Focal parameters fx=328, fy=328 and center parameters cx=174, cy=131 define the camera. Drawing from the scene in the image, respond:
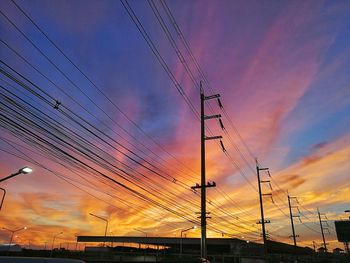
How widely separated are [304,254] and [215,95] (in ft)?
503

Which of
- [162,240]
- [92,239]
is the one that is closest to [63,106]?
[162,240]

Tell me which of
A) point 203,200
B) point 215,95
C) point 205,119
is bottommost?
point 203,200

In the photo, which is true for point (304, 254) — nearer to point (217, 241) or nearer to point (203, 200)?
point (217, 241)

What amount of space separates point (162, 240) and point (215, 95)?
243 ft

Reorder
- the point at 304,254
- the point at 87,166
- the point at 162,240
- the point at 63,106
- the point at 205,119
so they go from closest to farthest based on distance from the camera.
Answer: the point at 63,106 < the point at 87,166 < the point at 205,119 < the point at 162,240 < the point at 304,254

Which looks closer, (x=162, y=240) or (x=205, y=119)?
(x=205, y=119)

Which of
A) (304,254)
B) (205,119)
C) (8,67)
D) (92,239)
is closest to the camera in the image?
(8,67)

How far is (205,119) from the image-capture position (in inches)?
1288

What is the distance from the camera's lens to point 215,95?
109 ft

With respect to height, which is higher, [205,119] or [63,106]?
[205,119]

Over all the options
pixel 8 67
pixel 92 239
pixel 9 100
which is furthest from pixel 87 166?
pixel 92 239

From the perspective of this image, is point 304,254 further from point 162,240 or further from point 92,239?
point 92,239

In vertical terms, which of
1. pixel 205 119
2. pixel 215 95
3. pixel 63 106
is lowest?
pixel 63 106

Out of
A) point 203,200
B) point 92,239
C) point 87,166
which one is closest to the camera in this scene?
point 87,166
